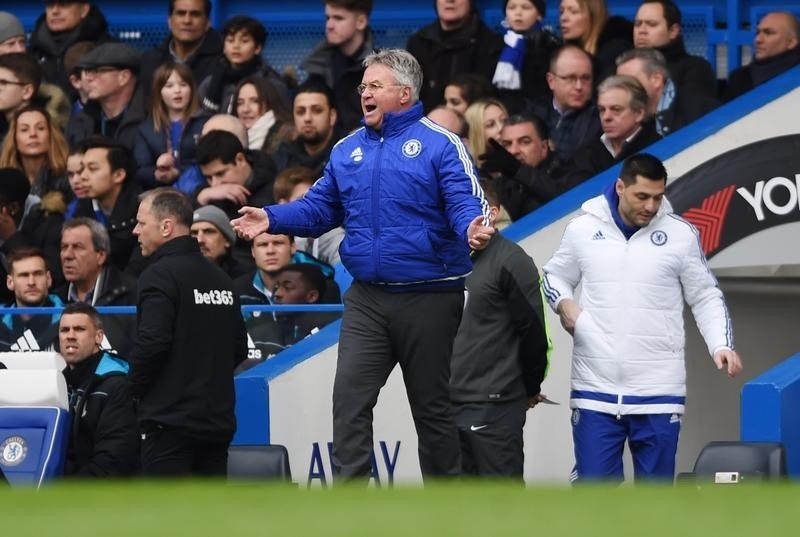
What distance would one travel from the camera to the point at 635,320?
25.5 feet

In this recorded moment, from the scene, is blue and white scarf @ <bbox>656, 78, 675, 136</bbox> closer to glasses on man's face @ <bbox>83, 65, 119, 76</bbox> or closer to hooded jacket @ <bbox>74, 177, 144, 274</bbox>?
hooded jacket @ <bbox>74, 177, 144, 274</bbox>

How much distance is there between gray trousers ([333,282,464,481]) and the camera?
730 centimetres

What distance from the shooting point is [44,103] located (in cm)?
1250

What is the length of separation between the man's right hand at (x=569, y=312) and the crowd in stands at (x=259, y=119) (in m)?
1.69

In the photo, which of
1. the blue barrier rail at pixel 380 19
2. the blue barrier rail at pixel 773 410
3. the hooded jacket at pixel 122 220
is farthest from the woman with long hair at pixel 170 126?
the blue barrier rail at pixel 773 410

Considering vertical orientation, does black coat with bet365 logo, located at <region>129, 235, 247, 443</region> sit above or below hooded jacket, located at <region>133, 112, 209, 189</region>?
below

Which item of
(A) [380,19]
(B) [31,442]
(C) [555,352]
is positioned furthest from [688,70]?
(B) [31,442]

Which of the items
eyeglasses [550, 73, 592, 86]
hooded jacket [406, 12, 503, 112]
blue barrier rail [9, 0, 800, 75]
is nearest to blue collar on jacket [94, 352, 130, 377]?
eyeglasses [550, 73, 592, 86]

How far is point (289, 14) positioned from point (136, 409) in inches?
243

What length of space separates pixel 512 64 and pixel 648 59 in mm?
1520

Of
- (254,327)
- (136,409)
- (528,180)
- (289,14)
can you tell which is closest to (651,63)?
(528,180)

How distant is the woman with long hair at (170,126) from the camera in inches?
448

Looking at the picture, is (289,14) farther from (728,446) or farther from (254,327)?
(728,446)

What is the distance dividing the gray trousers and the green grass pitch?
435 cm
